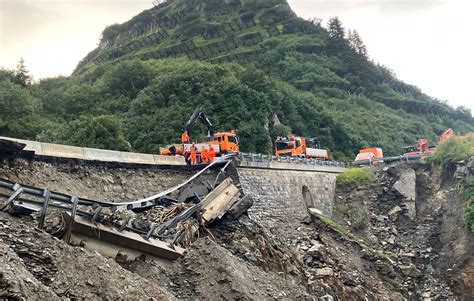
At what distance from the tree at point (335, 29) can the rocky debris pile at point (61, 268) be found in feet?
211

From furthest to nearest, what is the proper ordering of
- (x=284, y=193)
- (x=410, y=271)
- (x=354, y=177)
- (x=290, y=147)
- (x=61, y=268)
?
(x=290, y=147), (x=354, y=177), (x=284, y=193), (x=410, y=271), (x=61, y=268)

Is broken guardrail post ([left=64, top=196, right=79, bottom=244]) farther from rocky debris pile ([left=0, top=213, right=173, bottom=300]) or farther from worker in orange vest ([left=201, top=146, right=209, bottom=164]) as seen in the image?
worker in orange vest ([left=201, top=146, right=209, bottom=164])

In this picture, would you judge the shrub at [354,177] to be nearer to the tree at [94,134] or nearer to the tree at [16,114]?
the tree at [94,134]

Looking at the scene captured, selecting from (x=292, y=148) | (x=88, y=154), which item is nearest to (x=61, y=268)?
(x=88, y=154)

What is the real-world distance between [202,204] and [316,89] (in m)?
42.8

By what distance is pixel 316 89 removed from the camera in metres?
59.2

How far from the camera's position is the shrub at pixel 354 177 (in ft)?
93.0

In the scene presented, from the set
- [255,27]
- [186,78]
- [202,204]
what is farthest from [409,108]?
[202,204]

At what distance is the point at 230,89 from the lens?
36281 mm

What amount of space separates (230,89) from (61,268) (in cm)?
2702

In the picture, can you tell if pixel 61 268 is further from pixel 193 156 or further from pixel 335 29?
pixel 335 29

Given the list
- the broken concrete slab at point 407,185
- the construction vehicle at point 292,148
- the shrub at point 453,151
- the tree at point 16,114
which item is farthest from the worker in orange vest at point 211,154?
the tree at point 16,114

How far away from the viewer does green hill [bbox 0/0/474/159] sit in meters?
33.1

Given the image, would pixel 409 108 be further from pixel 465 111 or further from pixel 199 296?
pixel 199 296
